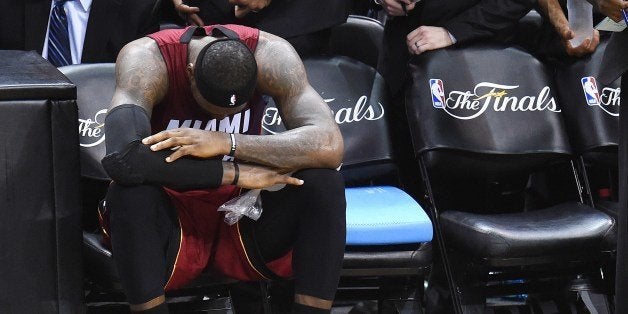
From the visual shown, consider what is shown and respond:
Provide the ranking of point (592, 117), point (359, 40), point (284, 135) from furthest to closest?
point (359, 40), point (592, 117), point (284, 135)

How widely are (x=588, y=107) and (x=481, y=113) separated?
0.46m

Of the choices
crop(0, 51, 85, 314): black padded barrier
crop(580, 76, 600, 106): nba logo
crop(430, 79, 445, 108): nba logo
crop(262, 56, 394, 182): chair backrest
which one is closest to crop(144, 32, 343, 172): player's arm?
crop(0, 51, 85, 314): black padded barrier

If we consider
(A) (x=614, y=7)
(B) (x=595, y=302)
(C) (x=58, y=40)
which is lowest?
(B) (x=595, y=302)

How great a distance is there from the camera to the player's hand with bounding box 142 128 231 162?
2.64m

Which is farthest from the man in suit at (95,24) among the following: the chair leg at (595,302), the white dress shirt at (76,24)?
the chair leg at (595,302)

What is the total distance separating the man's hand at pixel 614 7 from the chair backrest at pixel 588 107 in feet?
3.22

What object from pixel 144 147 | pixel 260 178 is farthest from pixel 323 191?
pixel 144 147

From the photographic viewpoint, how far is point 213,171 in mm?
2715

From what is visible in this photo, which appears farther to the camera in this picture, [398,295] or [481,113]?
[481,113]

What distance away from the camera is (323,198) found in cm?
277

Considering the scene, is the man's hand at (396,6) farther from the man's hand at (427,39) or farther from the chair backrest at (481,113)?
the chair backrest at (481,113)

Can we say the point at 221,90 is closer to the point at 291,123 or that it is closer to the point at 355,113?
the point at 291,123

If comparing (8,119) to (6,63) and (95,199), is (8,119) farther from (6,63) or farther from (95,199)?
(95,199)

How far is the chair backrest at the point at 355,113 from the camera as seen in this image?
3615mm
